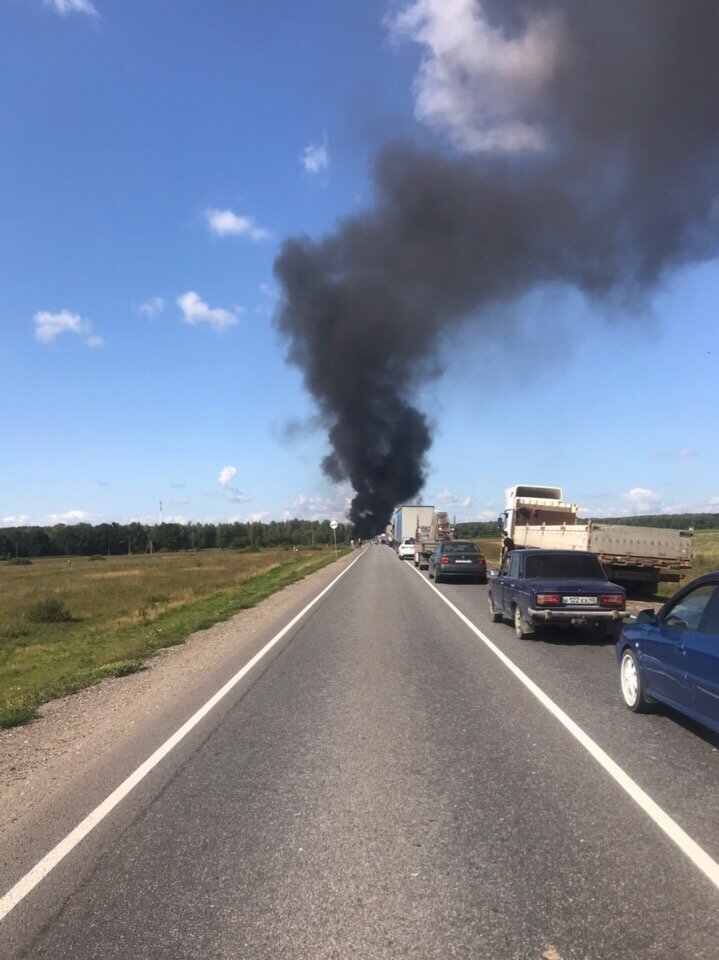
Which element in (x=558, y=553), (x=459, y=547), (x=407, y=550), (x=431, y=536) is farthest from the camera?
(x=407, y=550)

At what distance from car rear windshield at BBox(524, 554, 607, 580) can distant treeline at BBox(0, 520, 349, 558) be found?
112144 mm

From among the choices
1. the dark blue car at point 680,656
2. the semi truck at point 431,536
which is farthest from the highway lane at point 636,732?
the semi truck at point 431,536

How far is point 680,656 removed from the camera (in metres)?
6.31

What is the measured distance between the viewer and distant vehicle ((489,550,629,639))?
1212cm

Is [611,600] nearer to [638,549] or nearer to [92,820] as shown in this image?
→ [638,549]

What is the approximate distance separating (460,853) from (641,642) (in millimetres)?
3781

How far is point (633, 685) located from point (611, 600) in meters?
4.80

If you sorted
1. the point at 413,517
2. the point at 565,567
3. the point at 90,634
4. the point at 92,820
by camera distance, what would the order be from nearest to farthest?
the point at 92,820 → the point at 565,567 → the point at 90,634 → the point at 413,517

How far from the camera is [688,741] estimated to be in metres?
6.55

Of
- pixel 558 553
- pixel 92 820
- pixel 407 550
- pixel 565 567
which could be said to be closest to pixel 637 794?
pixel 92 820

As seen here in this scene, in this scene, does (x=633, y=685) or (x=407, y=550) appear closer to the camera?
(x=633, y=685)

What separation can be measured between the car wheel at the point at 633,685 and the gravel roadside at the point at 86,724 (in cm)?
481

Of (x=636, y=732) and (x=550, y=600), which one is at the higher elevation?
(x=550, y=600)

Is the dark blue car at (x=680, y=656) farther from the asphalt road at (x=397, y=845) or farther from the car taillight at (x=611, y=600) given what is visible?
the car taillight at (x=611, y=600)
